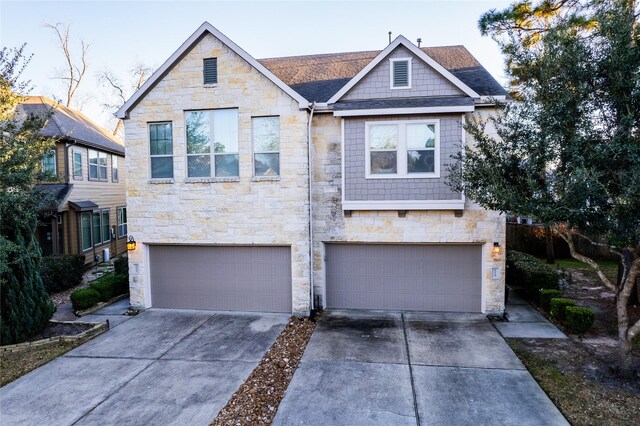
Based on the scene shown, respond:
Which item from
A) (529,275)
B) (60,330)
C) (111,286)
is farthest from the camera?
(111,286)

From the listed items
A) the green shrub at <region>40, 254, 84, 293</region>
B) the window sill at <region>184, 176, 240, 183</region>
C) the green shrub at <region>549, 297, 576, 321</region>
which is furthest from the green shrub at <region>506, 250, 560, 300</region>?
the green shrub at <region>40, 254, 84, 293</region>

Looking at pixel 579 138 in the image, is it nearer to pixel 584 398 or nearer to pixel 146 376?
pixel 584 398

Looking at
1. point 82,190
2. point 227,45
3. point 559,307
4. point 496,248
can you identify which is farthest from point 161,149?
point 559,307

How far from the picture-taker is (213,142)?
10.5 meters

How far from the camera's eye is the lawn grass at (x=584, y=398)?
5.39 m

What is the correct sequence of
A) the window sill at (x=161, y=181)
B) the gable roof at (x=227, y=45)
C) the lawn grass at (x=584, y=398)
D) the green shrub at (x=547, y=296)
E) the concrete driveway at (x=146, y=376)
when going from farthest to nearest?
the window sill at (x=161, y=181) → the green shrub at (x=547, y=296) → the gable roof at (x=227, y=45) → the concrete driveway at (x=146, y=376) → the lawn grass at (x=584, y=398)

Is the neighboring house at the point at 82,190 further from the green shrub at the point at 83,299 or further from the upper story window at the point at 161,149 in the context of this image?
A: the upper story window at the point at 161,149

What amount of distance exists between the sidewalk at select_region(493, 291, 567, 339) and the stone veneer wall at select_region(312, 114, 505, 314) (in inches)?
21.3

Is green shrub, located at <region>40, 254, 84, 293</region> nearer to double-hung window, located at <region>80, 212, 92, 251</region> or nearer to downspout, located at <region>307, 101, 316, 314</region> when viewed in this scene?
double-hung window, located at <region>80, 212, 92, 251</region>

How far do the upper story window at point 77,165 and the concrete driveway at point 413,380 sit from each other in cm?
1386

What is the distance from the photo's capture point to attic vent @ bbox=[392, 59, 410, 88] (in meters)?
9.96

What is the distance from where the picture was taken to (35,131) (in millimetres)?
8930

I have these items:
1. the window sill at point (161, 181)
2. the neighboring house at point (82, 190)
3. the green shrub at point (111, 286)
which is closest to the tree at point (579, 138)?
the window sill at point (161, 181)

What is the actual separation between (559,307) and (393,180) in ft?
16.6
